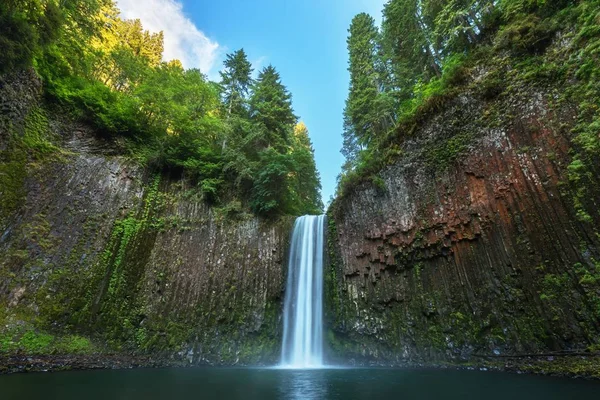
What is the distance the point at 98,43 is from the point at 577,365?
27.7m

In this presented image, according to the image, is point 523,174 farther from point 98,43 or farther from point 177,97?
point 98,43

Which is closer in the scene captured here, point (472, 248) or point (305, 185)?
point (472, 248)

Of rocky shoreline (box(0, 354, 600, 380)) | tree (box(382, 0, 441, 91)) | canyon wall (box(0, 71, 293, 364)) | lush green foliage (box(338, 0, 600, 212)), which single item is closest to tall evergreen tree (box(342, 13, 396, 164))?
lush green foliage (box(338, 0, 600, 212))

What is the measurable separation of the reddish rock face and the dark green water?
159 cm

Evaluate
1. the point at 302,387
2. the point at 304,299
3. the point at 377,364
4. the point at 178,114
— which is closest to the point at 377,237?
the point at 304,299

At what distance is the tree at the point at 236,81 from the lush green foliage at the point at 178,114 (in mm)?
110

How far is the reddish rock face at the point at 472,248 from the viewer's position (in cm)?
704

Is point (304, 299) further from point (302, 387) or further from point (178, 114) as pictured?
point (178, 114)

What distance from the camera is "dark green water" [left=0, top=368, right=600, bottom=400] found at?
5172mm

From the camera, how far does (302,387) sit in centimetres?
659

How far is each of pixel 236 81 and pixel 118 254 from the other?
15.0 metres

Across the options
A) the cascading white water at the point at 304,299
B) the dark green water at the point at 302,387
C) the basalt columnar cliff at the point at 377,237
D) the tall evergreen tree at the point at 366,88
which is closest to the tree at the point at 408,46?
the tall evergreen tree at the point at 366,88

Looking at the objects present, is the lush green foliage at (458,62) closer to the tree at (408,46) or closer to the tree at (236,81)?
the tree at (408,46)

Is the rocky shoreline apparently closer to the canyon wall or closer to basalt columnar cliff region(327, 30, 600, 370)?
basalt columnar cliff region(327, 30, 600, 370)
